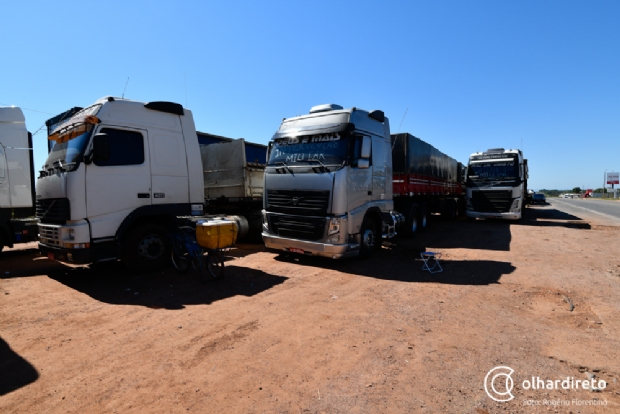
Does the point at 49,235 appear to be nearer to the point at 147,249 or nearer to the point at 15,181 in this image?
the point at 147,249

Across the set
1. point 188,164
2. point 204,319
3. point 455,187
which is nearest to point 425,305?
point 204,319

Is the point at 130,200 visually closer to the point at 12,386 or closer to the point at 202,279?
the point at 202,279

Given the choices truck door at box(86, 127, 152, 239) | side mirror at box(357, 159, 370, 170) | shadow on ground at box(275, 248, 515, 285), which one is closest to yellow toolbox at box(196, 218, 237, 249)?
truck door at box(86, 127, 152, 239)

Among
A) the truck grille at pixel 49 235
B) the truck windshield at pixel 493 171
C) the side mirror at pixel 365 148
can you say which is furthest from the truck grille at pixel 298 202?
the truck windshield at pixel 493 171

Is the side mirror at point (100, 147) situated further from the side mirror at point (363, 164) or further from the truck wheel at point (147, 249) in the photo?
the side mirror at point (363, 164)

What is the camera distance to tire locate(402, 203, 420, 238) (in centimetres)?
1166

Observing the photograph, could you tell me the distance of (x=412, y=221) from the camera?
12.0 meters

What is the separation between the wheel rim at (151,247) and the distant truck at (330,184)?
92.7 inches

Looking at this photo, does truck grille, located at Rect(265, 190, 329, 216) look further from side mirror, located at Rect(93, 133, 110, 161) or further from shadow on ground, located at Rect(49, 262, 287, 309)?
side mirror, located at Rect(93, 133, 110, 161)

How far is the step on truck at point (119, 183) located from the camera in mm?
5609

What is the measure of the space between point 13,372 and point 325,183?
17.5 ft

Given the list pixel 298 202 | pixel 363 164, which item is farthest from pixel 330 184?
pixel 363 164

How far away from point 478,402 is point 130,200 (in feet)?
20.1

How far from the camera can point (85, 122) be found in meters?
5.80
